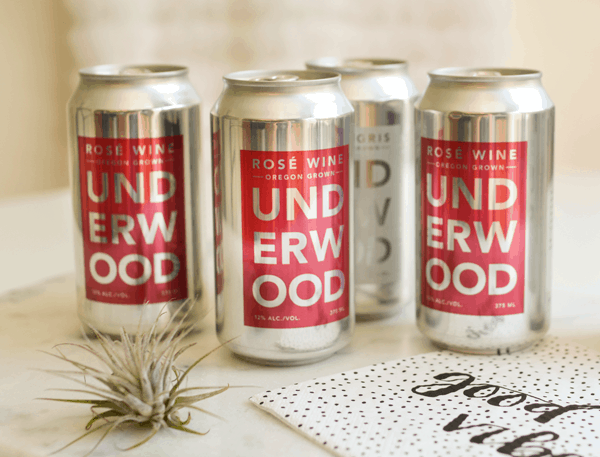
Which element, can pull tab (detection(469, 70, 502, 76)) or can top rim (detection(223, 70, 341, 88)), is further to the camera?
can pull tab (detection(469, 70, 502, 76))

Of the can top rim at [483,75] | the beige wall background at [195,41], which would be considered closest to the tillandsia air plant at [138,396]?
the can top rim at [483,75]

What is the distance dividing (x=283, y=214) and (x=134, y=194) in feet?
0.62

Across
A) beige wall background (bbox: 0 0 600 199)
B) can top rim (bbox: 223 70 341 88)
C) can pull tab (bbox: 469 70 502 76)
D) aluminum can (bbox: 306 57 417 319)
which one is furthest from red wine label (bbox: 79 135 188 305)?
beige wall background (bbox: 0 0 600 199)

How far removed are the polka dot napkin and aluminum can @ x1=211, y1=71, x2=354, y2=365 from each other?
0.07 metres

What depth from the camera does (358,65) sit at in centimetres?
103

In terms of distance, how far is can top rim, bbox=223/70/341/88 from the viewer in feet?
2.55

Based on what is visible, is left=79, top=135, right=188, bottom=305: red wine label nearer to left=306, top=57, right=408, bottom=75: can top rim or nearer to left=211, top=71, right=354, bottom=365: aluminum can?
left=211, top=71, right=354, bottom=365: aluminum can

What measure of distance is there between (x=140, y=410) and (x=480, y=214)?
403 millimetres

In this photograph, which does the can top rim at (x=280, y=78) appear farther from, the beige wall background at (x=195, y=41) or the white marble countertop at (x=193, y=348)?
the beige wall background at (x=195, y=41)

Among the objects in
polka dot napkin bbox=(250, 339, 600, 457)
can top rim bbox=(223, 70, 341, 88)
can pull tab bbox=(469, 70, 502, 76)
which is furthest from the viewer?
can pull tab bbox=(469, 70, 502, 76)

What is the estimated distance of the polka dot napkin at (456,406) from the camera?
0.65 metres

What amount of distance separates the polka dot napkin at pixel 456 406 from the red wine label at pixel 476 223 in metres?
0.07

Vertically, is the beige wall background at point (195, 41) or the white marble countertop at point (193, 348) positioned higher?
the beige wall background at point (195, 41)

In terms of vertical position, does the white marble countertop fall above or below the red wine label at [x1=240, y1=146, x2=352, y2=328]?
below
